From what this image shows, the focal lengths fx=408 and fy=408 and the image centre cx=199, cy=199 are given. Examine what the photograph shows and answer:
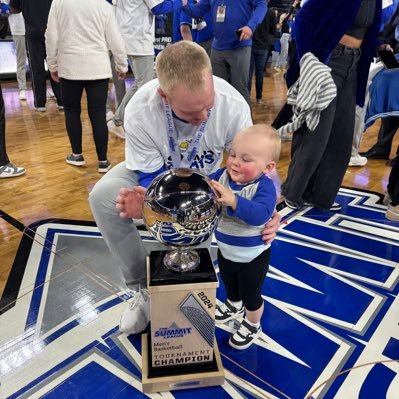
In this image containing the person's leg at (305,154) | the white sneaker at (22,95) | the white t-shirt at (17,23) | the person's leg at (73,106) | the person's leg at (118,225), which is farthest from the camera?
the white sneaker at (22,95)

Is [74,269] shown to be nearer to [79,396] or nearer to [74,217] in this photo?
[74,217]

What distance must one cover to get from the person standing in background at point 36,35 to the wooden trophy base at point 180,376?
3975 mm

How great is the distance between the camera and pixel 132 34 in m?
3.38

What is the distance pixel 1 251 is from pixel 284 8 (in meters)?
8.95

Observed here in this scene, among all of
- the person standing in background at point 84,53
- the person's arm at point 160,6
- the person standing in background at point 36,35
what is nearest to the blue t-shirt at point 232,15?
the person's arm at point 160,6

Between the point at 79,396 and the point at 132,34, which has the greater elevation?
the point at 132,34

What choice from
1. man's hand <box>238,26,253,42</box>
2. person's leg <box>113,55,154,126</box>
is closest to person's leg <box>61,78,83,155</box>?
person's leg <box>113,55,154,126</box>

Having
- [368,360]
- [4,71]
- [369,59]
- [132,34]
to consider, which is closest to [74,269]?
[368,360]

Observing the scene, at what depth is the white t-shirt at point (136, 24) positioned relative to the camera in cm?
329

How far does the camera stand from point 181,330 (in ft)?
4.04

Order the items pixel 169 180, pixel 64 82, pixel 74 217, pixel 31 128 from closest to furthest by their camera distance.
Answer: pixel 169 180 → pixel 74 217 → pixel 64 82 → pixel 31 128

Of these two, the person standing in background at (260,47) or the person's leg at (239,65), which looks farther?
the person standing in background at (260,47)

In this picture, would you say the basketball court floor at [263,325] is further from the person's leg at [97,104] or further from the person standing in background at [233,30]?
the person standing in background at [233,30]

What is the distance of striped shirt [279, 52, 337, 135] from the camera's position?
206 cm
